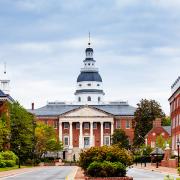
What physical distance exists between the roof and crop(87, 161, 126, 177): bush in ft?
469

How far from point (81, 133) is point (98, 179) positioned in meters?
149

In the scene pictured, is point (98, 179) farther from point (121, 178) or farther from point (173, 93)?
point (173, 93)

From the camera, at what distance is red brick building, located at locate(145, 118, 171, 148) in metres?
147

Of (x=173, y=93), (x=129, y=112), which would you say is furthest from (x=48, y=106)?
(x=173, y=93)

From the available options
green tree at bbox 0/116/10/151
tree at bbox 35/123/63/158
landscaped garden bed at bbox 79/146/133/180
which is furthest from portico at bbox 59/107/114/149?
landscaped garden bed at bbox 79/146/133/180

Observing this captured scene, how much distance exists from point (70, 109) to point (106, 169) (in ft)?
496

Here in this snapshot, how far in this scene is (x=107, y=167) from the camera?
40.4 metres

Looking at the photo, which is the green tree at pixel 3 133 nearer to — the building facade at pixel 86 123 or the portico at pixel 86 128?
the building facade at pixel 86 123

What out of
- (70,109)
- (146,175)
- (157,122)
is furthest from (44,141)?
(146,175)

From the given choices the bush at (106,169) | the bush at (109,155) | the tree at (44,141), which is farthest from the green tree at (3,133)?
the bush at (106,169)

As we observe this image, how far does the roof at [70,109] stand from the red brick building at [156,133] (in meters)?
35.5

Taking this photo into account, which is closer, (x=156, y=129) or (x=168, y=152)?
(x=168, y=152)

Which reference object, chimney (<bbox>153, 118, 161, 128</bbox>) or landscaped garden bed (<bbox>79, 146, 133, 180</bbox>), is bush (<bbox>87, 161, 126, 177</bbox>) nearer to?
landscaped garden bed (<bbox>79, 146, 133, 180</bbox>)

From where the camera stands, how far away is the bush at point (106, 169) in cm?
4034
